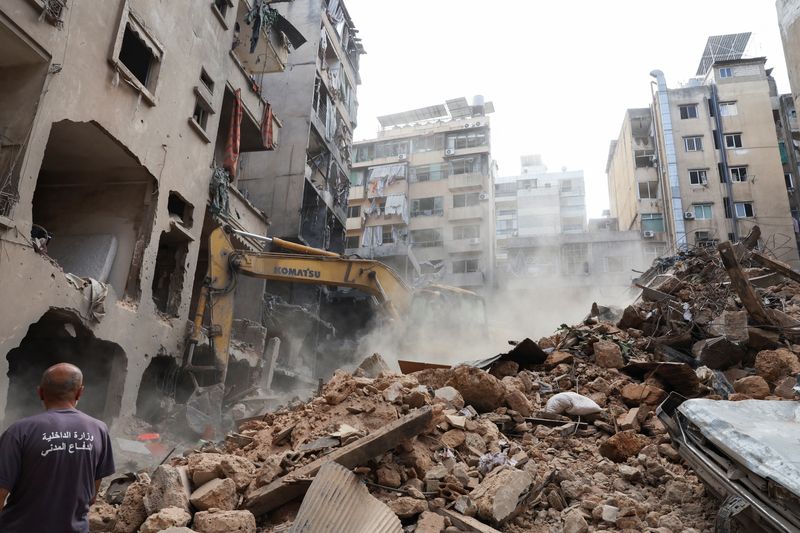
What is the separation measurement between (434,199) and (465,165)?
12.3 ft

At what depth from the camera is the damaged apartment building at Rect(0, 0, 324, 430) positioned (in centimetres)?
792

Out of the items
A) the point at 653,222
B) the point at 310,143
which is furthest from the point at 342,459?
the point at 653,222

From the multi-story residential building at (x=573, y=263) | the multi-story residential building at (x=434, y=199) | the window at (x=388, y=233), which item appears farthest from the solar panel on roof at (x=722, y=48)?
the window at (x=388, y=233)

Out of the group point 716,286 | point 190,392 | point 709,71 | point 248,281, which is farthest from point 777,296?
point 709,71

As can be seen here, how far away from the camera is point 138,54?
11.6 metres

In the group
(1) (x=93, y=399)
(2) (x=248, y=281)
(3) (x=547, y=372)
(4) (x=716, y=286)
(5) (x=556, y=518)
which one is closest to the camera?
(5) (x=556, y=518)

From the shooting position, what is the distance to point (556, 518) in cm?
396

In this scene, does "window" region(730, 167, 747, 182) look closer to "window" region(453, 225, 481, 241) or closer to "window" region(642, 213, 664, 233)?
"window" region(642, 213, 664, 233)

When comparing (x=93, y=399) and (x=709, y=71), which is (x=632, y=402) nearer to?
(x=93, y=399)

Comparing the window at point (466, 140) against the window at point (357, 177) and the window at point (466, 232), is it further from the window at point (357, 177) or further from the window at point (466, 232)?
the window at point (357, 177)

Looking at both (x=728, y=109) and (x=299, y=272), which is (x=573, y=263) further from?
(x=299, y=272)

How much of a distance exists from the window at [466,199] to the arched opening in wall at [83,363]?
33.3 metres

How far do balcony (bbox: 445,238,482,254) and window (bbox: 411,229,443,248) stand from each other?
88 cm

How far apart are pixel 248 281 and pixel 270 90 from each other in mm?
11812
